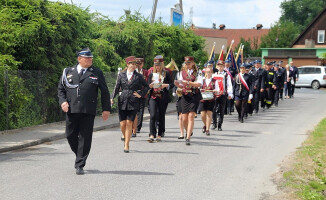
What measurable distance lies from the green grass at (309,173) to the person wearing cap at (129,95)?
10.1ft

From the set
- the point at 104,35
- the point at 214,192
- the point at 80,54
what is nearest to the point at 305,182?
the point at 214,192

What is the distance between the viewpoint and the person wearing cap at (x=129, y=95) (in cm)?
1081

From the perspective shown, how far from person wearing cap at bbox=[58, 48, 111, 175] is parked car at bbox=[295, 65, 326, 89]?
35910 mm

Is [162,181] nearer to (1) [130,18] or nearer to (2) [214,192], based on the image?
(2) [214,192]

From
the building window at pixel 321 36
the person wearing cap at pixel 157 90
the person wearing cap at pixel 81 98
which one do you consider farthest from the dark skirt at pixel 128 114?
the building window at pixel 321 36

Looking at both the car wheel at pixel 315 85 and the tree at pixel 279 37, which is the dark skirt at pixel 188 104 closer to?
the car wheel at pixel 315 85

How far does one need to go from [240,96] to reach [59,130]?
19.6 feet

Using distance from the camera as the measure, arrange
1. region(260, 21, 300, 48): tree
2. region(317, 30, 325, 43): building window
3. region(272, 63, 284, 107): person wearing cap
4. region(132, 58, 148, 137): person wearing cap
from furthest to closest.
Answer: region(260, 21, 300, 48): tree < region(317, 30, 325, 43): building window < region(272, 63, 284, 107): person wearing cap < region(132, 58, 148, 137): person wearing cap

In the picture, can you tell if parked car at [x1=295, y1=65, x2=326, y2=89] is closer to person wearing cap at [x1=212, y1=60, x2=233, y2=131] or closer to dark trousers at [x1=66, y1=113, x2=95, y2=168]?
person wearing cap at [x1=212, y1=60, x2=233, y2=131]

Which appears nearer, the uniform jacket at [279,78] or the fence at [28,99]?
the fence at [28,99]

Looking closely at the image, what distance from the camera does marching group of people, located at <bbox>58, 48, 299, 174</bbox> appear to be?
851 cm

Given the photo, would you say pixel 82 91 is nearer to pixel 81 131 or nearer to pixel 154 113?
pixel 81 131

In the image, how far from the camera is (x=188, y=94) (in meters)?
12.2

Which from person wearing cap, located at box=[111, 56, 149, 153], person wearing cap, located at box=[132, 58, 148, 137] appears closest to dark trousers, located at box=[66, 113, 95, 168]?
person wearing cap, located at box=[111, 56, 149, 153]
